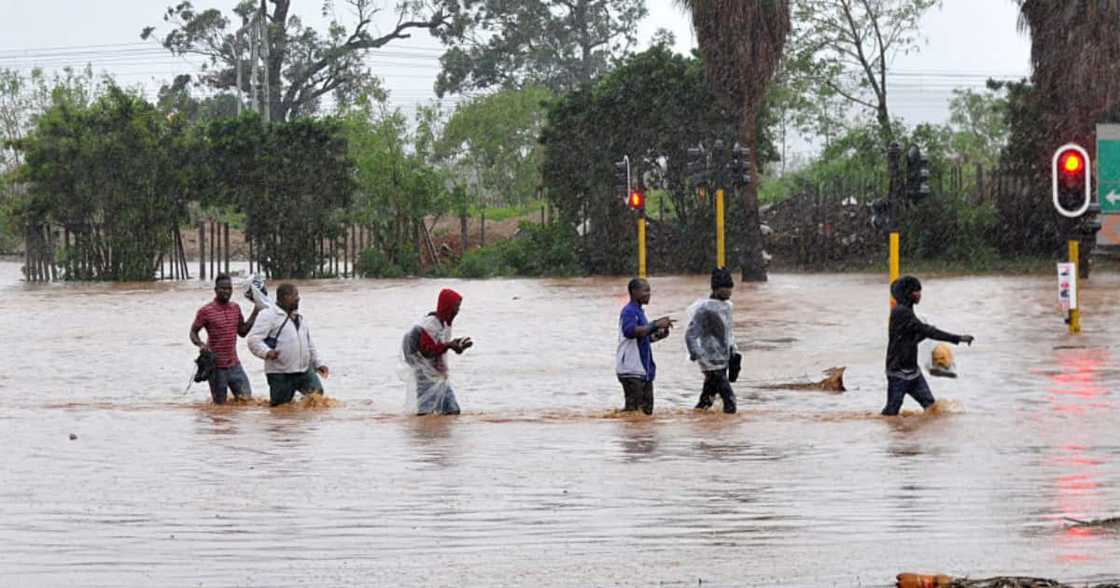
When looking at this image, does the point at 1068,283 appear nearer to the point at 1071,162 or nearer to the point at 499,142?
the point at 1071,162

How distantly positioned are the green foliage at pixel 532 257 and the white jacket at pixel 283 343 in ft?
113

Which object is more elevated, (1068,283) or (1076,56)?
(1076,56)

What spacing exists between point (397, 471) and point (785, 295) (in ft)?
84.5

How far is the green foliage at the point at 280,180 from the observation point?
54.4 meters

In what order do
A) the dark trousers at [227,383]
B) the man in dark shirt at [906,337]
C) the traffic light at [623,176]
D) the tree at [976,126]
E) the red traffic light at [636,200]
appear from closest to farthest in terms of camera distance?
the man in dark shirt at [906,337] < the dark trousers at [227,383] < the red traffic light at [636,200] < the traffic light at [623,176] < the tree at [976,126]

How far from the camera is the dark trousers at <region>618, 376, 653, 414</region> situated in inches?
702

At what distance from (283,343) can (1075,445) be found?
7.25m

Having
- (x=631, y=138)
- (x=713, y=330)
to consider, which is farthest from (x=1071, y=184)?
(x=631, y=138)

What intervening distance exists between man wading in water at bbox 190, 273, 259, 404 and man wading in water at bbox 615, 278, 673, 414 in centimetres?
409

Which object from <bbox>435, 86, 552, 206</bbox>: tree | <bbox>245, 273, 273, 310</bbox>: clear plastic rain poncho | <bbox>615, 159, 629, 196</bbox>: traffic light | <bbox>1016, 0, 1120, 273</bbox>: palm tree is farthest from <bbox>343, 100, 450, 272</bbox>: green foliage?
<bbox>245, 273, 273, 310</bbox>: clear plastic rain poncho

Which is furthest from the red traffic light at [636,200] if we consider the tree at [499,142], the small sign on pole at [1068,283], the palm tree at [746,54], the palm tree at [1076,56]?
the tree at [499,142]

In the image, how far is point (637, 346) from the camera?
692 inches

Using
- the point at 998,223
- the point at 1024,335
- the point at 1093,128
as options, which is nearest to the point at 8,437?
the point at 1024,335

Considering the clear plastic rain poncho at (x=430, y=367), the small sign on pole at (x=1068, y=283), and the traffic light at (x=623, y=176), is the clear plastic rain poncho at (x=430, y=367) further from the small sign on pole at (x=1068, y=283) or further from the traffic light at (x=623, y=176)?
the traffic light at (x=623, y=176)
